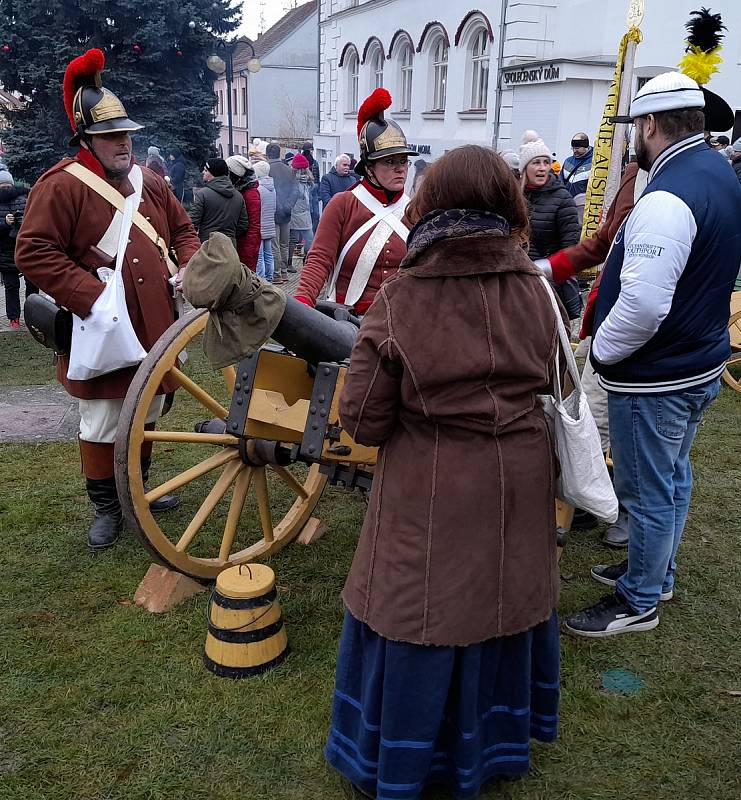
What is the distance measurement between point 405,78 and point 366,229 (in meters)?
18.2

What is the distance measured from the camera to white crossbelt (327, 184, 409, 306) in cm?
359

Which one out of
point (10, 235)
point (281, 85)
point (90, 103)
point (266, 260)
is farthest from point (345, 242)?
point (281, 85)

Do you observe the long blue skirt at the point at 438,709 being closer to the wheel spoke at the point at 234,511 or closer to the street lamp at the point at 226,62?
the wheel spoke at the point at 234,511

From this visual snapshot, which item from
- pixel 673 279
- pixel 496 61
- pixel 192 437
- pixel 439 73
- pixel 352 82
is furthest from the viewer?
pixel 352 82

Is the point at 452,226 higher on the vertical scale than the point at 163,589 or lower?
higher

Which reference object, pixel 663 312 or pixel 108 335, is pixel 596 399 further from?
pixel 108 335

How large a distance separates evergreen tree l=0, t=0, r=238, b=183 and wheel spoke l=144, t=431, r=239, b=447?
1500 centimetres

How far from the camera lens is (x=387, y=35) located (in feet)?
67.1

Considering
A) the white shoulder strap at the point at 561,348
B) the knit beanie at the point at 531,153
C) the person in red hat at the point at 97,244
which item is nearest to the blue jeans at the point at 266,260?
the knit beanie at the point at 531,153

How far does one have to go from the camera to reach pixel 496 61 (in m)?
15.4

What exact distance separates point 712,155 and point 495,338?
4.29 ft

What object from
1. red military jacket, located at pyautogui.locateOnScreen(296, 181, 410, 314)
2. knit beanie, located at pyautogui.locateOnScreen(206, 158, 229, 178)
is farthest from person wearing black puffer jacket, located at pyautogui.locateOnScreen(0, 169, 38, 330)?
red military jacket, located at pyautogui.locateOnScreen(296, 181, 410, 314)

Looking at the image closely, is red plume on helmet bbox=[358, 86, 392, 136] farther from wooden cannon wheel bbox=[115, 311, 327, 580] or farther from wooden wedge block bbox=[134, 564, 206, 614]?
wooden wedge block bbox=[134, 564, 206, 614]

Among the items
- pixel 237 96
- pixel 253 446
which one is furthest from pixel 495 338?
pixel 237 96
